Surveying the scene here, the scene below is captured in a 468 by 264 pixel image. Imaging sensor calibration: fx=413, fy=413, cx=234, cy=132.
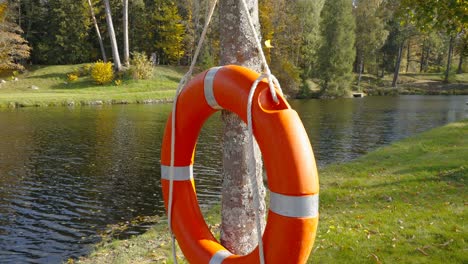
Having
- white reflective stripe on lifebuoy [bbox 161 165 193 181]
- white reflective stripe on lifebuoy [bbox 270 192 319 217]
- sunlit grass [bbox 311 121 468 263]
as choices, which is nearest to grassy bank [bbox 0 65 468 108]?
sunlit grass [bbox 311 121 468 263]

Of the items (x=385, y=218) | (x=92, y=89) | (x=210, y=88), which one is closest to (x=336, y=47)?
(x=92, y=89)

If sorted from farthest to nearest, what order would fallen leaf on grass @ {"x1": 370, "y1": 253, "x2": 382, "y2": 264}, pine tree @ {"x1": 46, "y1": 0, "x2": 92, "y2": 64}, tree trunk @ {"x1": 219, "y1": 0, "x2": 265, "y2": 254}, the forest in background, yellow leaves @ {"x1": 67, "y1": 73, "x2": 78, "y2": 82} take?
pine tree @ {"x1": 46, "y1": 0, "x2": 92, "y2": 64}, the forest in background, yellow leaves @ {"x1": 67, "y1": 73, "x2": 78, "y2": 82}, fallen leaf on grass @ {"x1": 370, "y1": 253, "x2": 382, "y2": 264}, tree trunk @ {"x1": 219, "y1": 0, "x2": 265, "y2": 254}

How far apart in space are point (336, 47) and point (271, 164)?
103 feet

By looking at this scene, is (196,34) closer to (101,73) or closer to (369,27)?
(101,73)

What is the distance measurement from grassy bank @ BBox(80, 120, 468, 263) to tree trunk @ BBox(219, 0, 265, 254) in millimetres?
1253

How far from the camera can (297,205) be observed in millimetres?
2010

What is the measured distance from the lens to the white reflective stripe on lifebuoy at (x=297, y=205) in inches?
79.4

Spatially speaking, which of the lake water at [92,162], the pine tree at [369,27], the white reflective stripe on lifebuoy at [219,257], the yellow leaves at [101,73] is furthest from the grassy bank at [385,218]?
the pine tree at [369,27]

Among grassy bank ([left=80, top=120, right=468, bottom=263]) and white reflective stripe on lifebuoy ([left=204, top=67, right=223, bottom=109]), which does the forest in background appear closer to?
grassy bank ([left=80, top=120, right=468, bottom=263])

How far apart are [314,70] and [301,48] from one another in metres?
2.53

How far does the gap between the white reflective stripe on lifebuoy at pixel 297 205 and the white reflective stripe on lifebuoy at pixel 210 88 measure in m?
0.81

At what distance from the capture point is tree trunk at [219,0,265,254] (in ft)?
9.47

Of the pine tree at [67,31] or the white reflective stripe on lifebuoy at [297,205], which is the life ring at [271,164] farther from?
the pine tree at [67,31]

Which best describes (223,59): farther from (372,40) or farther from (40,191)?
(372,40)
